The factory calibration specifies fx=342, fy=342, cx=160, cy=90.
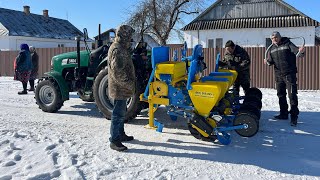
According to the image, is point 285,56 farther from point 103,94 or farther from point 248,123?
point 103,94

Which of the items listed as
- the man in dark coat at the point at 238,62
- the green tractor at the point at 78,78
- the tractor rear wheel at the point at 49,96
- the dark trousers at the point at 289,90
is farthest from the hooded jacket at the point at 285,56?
the tractor rear wheel at the point at 49,96

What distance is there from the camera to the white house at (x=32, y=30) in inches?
1442

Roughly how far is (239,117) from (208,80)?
0.82 m

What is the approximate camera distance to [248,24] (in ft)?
88.6

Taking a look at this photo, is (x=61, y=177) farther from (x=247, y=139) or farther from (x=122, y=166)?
(x=247, y=139)

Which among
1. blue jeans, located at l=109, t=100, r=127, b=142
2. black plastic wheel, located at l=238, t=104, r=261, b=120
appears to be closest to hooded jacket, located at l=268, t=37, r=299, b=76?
black plastic wheel, located at l=238, t=104, r=261, b=120

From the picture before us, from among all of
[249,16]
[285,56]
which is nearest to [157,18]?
[249,16]

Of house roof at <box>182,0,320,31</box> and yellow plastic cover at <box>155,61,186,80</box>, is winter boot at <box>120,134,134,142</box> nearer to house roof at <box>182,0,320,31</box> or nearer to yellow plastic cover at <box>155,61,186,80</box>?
yellow plastic cover at <box>155,61,186,80</box>

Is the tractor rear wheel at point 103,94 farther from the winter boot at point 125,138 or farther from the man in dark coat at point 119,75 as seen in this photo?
the man in dark coat at point 119,75

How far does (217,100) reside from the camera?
5.07 m

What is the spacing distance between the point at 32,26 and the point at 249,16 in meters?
25.4

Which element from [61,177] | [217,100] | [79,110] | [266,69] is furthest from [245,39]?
[61,177]

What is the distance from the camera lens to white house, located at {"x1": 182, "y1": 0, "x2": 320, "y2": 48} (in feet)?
84.1

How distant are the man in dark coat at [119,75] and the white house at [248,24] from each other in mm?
22049
